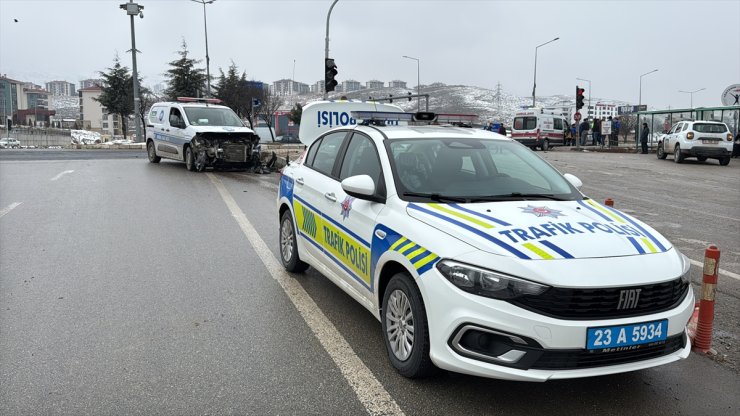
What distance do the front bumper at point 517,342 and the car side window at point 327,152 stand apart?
7.41 feet

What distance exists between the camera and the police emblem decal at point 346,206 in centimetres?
463

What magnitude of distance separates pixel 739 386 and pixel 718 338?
0.91 metres

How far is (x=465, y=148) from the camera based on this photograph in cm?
489

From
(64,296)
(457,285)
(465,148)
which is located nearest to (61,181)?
(64,296)

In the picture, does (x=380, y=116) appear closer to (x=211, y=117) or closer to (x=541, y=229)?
(x=541, y=229)

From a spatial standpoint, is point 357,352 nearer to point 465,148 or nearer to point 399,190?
point 399,190

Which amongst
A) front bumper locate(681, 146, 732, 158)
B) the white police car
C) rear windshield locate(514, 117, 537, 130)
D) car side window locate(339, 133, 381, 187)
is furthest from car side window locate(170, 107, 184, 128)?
rear windshield locate(514, 117, 537, 130)

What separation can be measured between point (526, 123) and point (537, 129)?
2.62 ft

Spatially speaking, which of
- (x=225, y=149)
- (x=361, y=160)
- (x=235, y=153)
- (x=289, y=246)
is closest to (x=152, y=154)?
(x=225, y=149)

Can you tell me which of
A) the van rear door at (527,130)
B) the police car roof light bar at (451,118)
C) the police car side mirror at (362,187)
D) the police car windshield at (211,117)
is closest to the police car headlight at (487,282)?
the police car side mirror at (362,187)

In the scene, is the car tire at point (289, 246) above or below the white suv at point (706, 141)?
below

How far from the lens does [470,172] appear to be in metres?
4.62

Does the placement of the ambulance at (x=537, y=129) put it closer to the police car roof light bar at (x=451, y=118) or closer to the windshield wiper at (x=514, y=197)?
the police car roof light bar at (x=451, y=118)

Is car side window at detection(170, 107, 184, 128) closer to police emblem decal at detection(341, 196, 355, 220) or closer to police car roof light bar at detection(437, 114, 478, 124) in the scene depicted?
police car roof light bar at detection(437, 114, 478, 124)
